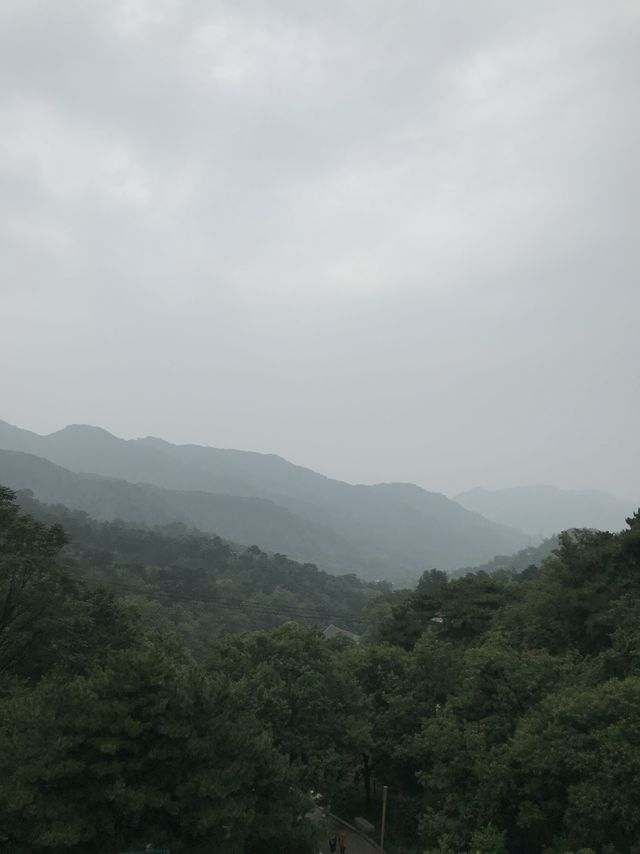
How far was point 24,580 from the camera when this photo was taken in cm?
1662

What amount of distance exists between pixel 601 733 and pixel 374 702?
9.27 m

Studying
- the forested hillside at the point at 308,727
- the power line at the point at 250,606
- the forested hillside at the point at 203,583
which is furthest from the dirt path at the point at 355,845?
the power line at the point at 250,606

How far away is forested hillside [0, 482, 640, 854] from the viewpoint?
10.1 meters

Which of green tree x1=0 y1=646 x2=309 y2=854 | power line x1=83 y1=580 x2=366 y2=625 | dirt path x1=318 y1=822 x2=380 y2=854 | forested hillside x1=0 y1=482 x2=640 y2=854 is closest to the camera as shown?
green tree x1=0 y1=646 x2=309 y2=854

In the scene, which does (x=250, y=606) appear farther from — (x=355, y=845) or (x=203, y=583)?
(x=355, y=845)

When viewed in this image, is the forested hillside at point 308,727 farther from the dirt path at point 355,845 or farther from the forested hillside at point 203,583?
the forested hillside at point 203,583

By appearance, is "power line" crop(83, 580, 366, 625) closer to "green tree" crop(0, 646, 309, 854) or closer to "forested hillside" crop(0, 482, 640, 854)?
"forested hillside" crop(0, 482, 640, 854)

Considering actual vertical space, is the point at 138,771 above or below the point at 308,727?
above

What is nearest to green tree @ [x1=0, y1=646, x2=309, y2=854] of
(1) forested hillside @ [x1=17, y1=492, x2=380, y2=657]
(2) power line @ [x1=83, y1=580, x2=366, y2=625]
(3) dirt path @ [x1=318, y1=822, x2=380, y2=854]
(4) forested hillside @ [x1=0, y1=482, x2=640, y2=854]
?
(4) forested hillside @ [x1=0, y1=482, x2=640, y2=854]

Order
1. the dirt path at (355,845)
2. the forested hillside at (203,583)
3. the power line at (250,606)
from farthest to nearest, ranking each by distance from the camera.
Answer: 1. the power line at (250,606)
2. the forested hillside at (203,583)
3. the dirt path at (355,845)

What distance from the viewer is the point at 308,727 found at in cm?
1644

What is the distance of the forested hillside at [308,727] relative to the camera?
10.1m

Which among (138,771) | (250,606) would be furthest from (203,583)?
(138,771)

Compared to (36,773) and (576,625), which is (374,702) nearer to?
(576,625)
